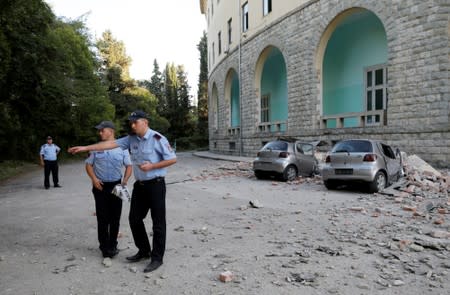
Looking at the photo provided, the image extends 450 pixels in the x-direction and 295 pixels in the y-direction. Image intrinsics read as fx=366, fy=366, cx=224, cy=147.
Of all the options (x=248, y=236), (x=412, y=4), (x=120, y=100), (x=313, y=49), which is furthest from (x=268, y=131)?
(x=120, y=100)

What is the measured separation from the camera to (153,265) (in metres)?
4.30

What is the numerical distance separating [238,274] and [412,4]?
1400 centimetres

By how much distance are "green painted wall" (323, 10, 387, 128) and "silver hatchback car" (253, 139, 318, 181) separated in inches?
296

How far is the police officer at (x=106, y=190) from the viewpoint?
4742 mm

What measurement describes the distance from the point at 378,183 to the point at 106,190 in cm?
766

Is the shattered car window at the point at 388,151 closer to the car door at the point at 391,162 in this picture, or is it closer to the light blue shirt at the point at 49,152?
the car door at the point at 391,162

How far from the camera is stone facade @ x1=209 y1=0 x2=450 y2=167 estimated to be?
13367 millimetres

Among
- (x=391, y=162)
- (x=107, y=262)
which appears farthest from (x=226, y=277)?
(x=391, y=162)

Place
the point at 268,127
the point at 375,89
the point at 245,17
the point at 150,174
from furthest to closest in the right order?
the point at 245,17 < the point at 268,127 < the point at 375,89 < the point at 150,174

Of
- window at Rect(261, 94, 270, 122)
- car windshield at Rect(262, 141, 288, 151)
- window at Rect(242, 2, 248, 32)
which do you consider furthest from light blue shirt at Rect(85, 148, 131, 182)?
window at Rect(242, 2, 248, 32)

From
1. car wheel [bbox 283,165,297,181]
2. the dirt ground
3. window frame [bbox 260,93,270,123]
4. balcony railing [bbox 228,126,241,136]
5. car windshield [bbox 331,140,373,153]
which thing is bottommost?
the dirt ground

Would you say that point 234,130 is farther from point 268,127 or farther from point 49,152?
point 49,152

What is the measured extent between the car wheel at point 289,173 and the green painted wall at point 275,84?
12.8m

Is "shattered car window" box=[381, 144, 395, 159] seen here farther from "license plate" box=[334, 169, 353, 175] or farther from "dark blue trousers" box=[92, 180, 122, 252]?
"dark blue trousers" box=[92, 180, 122, 252]
